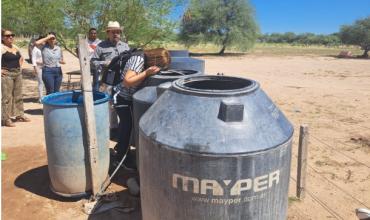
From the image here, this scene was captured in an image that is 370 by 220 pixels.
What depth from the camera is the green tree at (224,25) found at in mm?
42688

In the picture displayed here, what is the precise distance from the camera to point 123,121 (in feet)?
15.9

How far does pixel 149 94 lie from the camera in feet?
13.6

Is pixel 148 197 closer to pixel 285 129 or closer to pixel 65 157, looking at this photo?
pixel 285 129

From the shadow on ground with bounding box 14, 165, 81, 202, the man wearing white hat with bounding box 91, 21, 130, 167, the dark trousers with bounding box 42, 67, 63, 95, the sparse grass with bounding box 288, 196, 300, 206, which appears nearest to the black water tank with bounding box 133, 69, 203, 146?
the shadow on ground with bounding box 14, 165, 81, 202

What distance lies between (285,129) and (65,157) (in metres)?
2.59

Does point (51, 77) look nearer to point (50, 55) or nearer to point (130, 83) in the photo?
point (50, 55)

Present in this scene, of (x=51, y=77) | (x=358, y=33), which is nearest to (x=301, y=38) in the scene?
(x=358, y=33)

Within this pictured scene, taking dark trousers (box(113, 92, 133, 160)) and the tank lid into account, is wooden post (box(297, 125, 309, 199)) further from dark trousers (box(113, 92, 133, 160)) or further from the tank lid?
dark trousers (box(113, 92, 133, 160))

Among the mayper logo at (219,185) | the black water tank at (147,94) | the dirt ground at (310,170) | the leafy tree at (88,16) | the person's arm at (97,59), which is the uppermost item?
the leafy tree at (88,16)

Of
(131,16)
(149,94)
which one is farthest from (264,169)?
(131,16)

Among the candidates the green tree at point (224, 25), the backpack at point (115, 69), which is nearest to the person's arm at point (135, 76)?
the backpack at point (115, 69)

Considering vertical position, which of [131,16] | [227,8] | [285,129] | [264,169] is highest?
[227,8]

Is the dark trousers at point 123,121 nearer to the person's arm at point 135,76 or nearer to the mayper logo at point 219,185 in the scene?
the person's arm at point 135,76

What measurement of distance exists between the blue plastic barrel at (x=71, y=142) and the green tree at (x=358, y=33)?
141 feet
